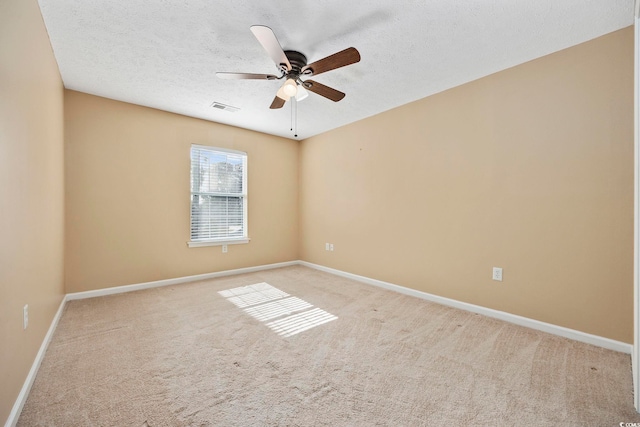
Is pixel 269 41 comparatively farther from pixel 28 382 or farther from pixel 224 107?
pixel 28 382

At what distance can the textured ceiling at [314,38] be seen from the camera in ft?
6.40

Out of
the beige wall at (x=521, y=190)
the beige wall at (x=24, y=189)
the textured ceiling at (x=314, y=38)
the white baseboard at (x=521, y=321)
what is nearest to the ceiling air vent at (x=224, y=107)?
the textured ceiling at (x=314, y=38)

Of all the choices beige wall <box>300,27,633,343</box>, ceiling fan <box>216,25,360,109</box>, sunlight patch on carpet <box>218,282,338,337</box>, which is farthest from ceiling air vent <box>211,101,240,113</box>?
sunlight patch on carpet <box>218,282,338,337</box>

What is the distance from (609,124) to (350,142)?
9.48 ft

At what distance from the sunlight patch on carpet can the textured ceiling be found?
8.05ft

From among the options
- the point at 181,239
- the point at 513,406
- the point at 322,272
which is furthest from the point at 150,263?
the point at 513,406

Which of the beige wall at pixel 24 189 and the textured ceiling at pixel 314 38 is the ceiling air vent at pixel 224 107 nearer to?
the textured ceiling at pixel 314 38

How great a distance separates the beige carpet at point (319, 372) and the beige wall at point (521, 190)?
1.40ft

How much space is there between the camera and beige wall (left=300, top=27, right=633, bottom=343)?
2.20 meters

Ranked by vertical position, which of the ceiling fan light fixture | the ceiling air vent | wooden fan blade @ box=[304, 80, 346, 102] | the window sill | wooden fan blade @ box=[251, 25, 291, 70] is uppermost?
the ceiling air vent

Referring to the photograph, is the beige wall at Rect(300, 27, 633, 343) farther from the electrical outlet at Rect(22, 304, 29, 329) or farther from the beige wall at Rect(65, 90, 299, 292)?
the electrical outlet at Rect(22, 304, 29, 329)

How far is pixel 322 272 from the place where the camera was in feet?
15.8

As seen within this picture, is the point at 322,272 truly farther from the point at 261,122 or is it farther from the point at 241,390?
the point at 241,390

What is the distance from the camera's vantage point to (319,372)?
1.89 metres
